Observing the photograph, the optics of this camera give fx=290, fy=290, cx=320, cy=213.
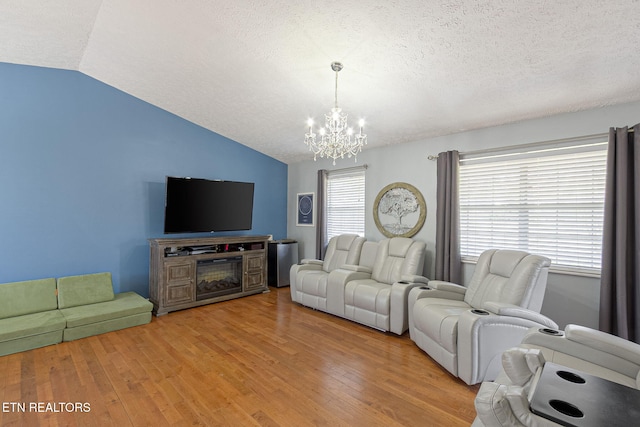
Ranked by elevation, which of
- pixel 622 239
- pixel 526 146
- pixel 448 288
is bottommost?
pixel 448 288

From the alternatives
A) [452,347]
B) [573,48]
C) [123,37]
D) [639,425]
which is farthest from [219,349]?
[573,48]

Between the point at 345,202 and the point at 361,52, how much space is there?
3001mm

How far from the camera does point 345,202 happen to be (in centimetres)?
532

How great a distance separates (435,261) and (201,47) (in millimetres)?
3776

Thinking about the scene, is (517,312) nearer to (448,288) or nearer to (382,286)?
(448,288)

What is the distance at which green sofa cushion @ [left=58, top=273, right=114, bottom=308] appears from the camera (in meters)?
3.52

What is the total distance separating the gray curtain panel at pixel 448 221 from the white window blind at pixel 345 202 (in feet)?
4.69

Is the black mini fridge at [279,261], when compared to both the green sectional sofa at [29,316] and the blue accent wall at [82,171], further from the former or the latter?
the green sectional sofa at [29,316]

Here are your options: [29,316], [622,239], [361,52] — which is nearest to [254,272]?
[29,316]

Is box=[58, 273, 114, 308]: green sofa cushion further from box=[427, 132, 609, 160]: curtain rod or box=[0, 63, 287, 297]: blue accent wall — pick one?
box=[427, 132, 609, 160]: curtain rod

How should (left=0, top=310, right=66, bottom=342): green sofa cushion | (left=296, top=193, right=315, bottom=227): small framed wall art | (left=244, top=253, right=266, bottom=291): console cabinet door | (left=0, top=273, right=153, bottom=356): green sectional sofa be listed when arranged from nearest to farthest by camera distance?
1. (left=0, top=310, right=66, bottom=342): green sofa cushion
2. (left=0, top=273, right=153, bottom=356): green sectional sofa
3. (left=244, top=253, right=266, bottom=291): console cabinet door
4. (left=296, top=193, right=315, bottom=227): small framed wall art

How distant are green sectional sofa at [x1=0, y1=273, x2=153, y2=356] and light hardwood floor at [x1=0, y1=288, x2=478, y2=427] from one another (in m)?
0.15

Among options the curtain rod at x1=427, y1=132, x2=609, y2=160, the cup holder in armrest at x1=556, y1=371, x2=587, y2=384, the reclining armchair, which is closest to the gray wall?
the curtain rod at x1=427, y1=132, x2=609, y2=160

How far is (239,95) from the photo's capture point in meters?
3.75
